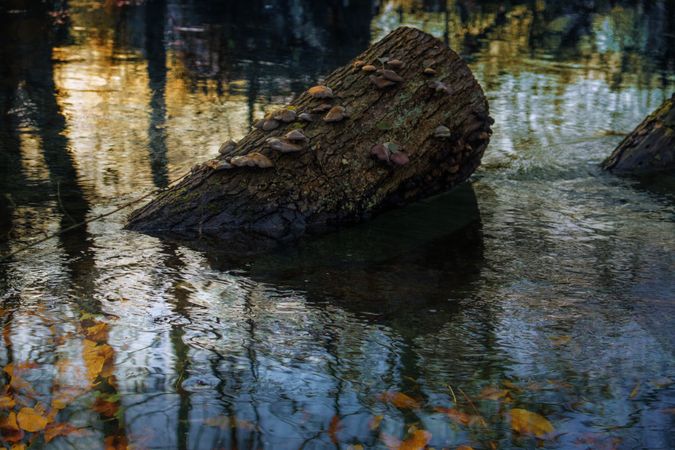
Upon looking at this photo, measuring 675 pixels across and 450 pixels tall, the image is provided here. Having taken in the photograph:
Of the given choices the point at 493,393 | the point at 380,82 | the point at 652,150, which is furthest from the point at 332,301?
the point at 652,150

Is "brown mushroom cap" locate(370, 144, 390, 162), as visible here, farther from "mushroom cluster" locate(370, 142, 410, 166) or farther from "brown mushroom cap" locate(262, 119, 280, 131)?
"brown mushroom cap" locate(262, 119, 280, 131)

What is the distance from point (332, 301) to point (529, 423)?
147cm

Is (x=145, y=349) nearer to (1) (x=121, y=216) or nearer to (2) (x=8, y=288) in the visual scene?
(2) (x=8, y=288)

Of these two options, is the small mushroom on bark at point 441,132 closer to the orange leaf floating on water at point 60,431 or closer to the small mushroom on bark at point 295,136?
the small mushroom on bark at point 295,136

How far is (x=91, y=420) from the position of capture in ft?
11.2

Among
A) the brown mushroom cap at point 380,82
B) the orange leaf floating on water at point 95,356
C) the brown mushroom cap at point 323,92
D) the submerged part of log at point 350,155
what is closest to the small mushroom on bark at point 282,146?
the submerged part of log at point 350,155

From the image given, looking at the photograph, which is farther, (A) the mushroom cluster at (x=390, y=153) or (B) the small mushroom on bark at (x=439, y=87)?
(B) the small mushroom on bark at (x=439, y=87)

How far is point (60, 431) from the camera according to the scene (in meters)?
3.35

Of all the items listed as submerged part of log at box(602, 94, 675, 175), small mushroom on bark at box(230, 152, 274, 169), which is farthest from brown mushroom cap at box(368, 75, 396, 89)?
submerged part of log at box(602, 94, 675, 175)

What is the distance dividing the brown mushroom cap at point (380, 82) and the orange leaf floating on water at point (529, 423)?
3.12 metres

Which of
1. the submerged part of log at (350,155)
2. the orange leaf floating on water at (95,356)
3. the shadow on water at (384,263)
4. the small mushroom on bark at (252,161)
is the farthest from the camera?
the submerged part of log at (350,155)

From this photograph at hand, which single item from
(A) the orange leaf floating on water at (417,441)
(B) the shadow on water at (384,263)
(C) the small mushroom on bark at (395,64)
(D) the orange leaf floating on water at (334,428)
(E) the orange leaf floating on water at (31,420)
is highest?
(C) the small mushroom on bark at (395,64)

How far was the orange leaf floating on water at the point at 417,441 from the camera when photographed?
331cm

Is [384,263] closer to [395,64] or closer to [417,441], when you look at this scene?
[395,64]
